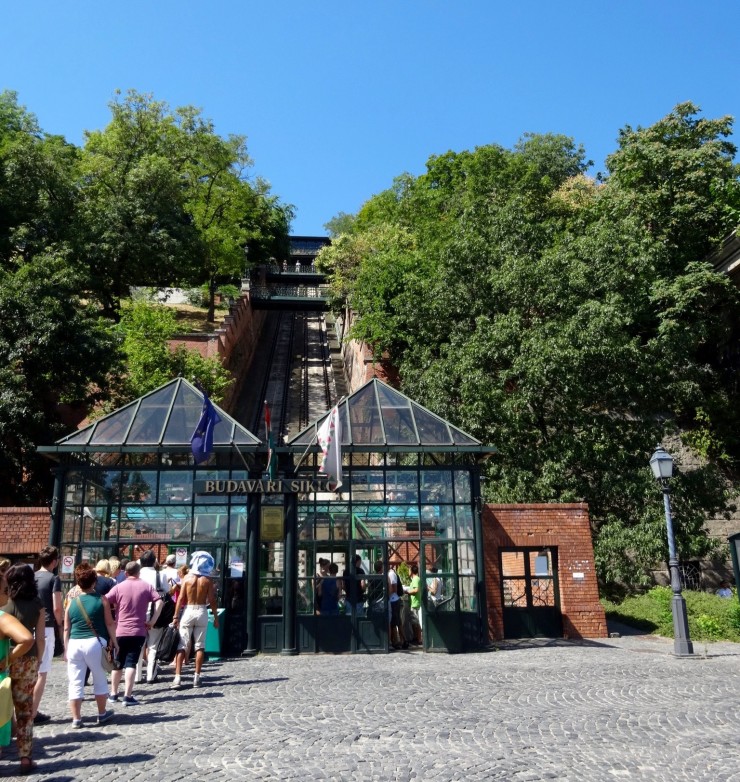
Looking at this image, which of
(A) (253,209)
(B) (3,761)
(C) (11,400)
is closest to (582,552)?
(B) (3,761)

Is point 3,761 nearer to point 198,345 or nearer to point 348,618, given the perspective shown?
point 348,618

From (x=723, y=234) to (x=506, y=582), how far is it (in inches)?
723

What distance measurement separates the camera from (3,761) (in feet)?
21.1

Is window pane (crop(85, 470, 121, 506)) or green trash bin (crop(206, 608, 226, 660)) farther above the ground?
window pane (crop(85, 470, 121, 506))

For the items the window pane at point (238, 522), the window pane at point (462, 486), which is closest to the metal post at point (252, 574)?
the window pane at point (238, 522)

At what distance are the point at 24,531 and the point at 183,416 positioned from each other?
170 inches

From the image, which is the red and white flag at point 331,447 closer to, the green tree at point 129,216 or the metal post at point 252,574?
the metal post at point 252,574

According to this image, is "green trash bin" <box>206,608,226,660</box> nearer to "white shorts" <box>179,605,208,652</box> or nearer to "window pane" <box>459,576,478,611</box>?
"white shorts" <box>179,605,208,652</box>

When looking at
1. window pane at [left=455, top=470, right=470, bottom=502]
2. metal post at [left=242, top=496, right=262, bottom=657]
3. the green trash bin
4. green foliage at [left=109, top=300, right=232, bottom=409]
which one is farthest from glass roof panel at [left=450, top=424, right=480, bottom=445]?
green foliage at [left=109, top=300, right=232, bottom=409]

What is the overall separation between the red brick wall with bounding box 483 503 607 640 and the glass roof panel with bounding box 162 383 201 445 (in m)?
6.68

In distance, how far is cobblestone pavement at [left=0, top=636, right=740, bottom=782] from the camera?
6.28 m

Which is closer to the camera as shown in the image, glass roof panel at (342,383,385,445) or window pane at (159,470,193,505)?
window pane at (159,470,193,505)

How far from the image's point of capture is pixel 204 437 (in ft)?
46.6

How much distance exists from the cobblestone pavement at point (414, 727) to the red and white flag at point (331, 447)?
3.36 metres
